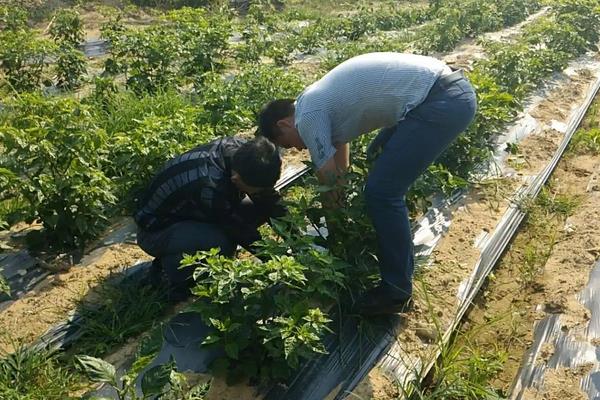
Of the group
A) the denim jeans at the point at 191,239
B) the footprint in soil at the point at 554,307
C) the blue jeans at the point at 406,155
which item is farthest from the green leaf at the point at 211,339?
the footprint in soil at the point at 554,307

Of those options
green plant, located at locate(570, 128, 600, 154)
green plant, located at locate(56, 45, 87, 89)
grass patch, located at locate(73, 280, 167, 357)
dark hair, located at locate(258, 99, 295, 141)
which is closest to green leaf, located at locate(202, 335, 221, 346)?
grass patch, located at locate(73, 280, 167, 357)

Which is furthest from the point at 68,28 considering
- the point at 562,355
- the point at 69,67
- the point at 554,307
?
the point at 562,355

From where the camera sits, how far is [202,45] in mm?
7172

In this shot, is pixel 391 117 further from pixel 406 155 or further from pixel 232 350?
pixel 232 350

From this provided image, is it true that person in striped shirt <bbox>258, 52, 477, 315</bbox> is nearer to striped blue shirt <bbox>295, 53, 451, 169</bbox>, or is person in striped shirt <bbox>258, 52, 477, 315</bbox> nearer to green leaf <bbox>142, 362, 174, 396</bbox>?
striped blue shirt <bbox>295, 53, 451, 169</bbox>

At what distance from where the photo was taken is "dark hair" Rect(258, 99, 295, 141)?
298 centimetres

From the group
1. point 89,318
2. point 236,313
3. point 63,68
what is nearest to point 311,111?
point 236,313

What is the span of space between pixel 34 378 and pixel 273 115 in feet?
5.55

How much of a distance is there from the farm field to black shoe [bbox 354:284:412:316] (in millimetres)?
93

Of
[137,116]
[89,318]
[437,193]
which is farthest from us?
[137,116]

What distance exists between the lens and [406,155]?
2691 mm

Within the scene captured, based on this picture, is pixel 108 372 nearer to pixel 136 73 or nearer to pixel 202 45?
pixel 136 73

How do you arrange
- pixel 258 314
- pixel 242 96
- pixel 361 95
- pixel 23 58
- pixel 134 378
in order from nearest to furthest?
pixel 134 378 → pixel 258 314 → pixel 361 95 → pixel 242 96 → pixel 23 58

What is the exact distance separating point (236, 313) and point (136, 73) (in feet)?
14.8
